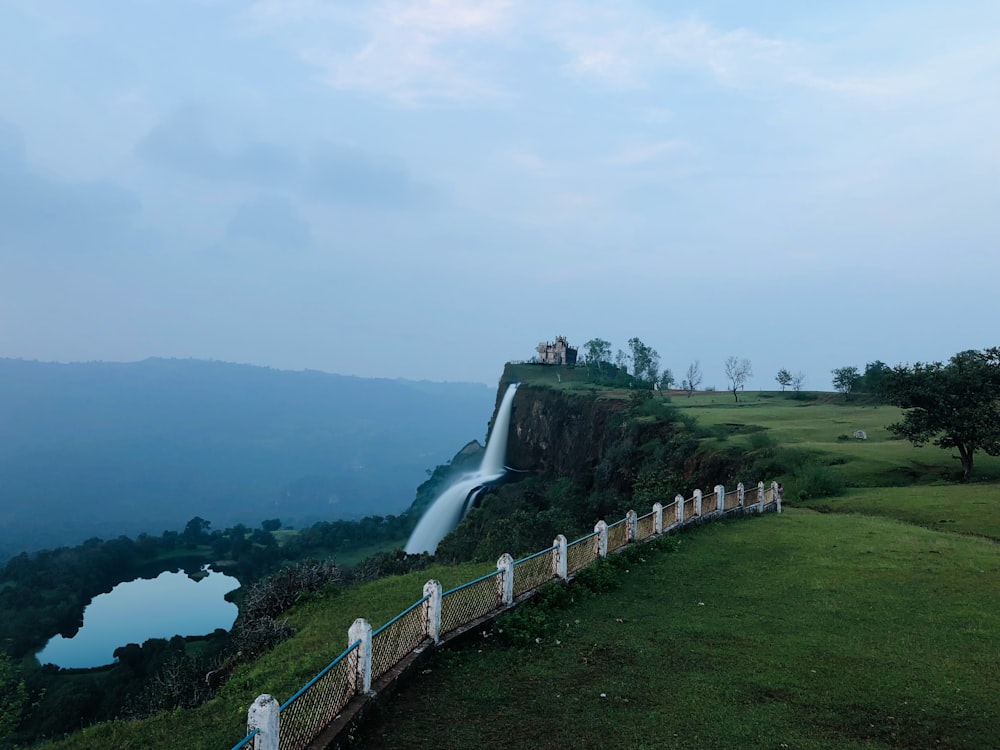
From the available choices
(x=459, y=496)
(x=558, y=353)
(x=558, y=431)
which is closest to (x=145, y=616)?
(x=459, y=496)

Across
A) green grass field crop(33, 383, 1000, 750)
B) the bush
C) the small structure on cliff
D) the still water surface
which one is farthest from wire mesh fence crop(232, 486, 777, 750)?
the small structure on cliff

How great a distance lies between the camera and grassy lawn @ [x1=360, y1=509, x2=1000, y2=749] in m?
7.29

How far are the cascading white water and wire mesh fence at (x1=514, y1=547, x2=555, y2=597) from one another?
42433 mm

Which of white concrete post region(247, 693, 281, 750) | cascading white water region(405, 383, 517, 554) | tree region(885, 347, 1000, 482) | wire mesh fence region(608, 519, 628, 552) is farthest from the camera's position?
cascading white water region(405, 383, 517, 554)

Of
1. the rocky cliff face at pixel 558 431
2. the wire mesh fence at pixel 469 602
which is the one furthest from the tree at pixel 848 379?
the wire mesh fence at pixel 469 602

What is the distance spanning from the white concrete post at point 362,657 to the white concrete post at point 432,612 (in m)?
1.82

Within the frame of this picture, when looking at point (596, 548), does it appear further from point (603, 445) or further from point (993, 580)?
point (603, 445)

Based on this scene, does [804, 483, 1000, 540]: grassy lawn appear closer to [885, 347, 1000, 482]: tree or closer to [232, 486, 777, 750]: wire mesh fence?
[885, 347, 1000, 482]: tree

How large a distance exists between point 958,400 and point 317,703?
92.9ft

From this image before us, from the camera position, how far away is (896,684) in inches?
334

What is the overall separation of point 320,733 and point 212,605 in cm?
7472

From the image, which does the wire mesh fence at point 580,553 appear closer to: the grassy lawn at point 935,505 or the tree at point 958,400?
the grassy lawn at point 935,505

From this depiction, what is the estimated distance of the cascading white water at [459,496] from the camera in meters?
59.2

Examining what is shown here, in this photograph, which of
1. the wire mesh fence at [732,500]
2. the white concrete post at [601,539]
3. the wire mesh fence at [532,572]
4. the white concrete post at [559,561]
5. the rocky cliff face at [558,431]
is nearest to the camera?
the wire mesh fence at [532,572]
